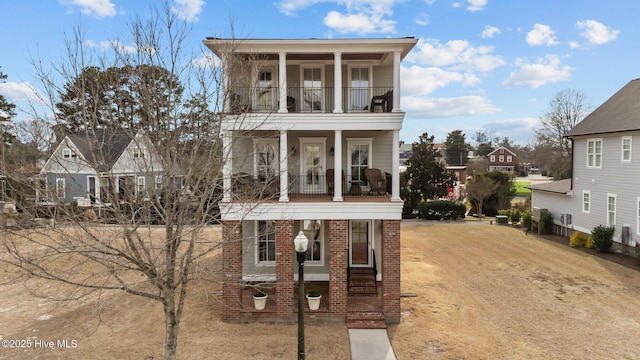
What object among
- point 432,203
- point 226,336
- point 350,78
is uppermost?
point 350,78

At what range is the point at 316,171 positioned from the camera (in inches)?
589

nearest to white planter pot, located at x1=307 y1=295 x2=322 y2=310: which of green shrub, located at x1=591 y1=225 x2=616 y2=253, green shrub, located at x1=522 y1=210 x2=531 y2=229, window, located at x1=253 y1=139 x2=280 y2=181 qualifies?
window, located at x1=253 y1=139 x2=280 y2=181

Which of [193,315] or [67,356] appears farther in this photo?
[193,315]

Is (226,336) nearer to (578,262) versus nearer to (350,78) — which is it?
(350,78)

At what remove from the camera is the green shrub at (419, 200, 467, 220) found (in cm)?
3176

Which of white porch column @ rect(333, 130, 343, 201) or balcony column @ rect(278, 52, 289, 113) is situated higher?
balcony column @ rect(278, 52, 289, 113)

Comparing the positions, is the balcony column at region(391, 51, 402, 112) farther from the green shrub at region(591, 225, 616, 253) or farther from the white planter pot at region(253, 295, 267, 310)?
the green shrub at region(591, 225, 616, 253)

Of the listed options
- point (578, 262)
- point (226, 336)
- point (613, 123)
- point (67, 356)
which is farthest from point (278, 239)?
point (613, 123)

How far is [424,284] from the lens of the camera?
15.5m

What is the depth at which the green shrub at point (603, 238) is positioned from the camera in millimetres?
19484

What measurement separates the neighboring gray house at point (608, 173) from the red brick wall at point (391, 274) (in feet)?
46.7

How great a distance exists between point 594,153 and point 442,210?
12.1m

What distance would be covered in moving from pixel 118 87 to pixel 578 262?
20284 millimetres

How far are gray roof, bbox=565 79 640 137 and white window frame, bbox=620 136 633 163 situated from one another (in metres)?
0.51
